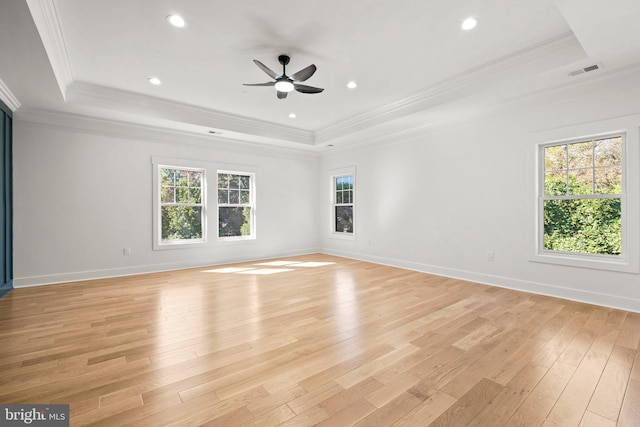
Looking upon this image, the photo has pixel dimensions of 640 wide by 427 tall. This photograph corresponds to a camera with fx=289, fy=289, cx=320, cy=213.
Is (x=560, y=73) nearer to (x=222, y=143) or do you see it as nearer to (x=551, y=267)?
(x=551, y=267)

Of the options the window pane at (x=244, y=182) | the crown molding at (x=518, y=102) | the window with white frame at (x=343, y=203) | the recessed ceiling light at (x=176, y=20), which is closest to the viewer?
the recessed ceiling light at (x=176, y=20)

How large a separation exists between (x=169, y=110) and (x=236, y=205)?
2.30m

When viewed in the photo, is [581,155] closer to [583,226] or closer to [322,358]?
[583,226]

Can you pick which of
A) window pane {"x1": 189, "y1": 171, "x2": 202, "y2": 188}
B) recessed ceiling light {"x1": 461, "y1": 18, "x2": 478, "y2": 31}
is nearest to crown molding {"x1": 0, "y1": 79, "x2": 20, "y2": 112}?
window pane {"x1": 189, "y1": 171, "x2": 202, "y2": 188}

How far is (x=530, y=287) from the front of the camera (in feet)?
12.8

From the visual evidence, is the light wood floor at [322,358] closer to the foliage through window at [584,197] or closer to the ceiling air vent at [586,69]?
the foliage through window at [584,197]

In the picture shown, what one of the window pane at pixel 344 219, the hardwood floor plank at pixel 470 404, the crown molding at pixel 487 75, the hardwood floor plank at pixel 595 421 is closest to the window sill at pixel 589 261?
the crown molding at pixel 487 75

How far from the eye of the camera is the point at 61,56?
3.17 m

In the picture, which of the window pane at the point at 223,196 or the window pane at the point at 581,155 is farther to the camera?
the window pane at the point at 223,196

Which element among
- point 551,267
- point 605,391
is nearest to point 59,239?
point 605,391

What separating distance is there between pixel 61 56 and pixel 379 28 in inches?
135

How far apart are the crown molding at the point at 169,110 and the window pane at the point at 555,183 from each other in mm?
4527

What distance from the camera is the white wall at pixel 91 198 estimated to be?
14.2ft

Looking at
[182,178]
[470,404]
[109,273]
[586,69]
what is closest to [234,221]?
[182,178]
